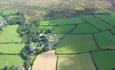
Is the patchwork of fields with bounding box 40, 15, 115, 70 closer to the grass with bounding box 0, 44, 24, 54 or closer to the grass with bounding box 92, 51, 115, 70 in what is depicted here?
the grass with bounding box 92, 51, 115, 70

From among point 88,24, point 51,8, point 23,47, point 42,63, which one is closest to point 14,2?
point 51,8

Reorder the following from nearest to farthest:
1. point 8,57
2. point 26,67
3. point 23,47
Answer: point 26,67 → point 8,57 → point 23,47

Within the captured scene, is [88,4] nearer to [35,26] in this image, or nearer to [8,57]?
[35,26]

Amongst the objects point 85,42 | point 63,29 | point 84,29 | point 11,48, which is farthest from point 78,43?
point 11,48

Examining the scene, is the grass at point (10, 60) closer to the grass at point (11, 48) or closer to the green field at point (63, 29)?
the grass at point (11, 48)

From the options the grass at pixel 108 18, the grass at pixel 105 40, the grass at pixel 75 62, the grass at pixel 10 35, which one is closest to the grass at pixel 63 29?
the grass at pixel 105 40

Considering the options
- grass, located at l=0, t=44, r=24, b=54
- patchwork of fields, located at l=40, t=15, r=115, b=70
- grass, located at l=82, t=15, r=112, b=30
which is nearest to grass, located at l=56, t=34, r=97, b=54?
patchwork of fields, located at l=40, t=15, r=115, b=70
